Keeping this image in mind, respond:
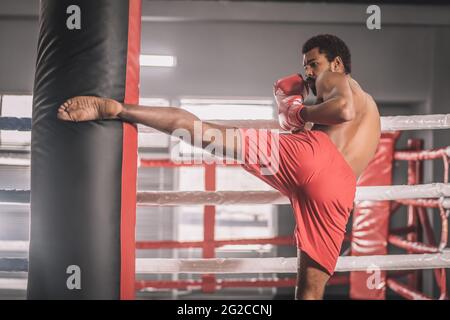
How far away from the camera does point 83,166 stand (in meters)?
1.44

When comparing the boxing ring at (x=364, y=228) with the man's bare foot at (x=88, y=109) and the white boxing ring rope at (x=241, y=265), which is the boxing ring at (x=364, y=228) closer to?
the white boxing ring rope at (x=241, y=265)

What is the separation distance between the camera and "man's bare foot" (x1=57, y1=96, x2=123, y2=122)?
1.41 m

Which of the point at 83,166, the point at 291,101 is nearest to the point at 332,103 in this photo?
the point at 291,101

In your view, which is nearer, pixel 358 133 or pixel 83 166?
pixel 83 166

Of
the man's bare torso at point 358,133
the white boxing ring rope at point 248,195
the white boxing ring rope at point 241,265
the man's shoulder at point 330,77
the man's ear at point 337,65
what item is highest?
the man's ear at point 337,65

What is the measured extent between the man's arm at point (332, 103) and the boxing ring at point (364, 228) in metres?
0.44

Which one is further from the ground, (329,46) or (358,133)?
(329,46)

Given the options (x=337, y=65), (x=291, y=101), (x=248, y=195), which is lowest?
(x=248, y=195)

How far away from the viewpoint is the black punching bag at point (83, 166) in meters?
1.43

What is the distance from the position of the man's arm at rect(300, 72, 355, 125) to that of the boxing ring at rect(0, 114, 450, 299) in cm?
44

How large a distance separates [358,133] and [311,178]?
299 millimetres

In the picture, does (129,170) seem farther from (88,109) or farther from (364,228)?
(364,228)

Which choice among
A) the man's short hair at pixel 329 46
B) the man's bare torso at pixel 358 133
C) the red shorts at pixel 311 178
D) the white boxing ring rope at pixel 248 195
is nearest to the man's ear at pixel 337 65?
the man's short hair at pixel 329 46

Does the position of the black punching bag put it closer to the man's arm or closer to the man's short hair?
the man's arm
